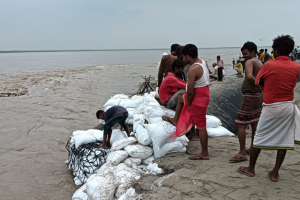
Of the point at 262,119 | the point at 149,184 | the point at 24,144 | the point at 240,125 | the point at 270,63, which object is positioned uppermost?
the point at 270,63

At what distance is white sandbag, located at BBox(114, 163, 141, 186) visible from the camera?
10.3ft

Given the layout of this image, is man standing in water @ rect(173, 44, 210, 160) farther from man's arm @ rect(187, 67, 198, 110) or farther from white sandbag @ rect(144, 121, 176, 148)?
white sandbag @ rect(144, 121, 176, 148)

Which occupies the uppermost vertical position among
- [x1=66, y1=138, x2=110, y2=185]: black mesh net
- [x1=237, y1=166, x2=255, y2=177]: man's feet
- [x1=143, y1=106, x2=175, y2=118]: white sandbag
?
[x1=143, y1=106, x2=175, y2=118]: white sandbag

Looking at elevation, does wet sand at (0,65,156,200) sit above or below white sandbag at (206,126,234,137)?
below

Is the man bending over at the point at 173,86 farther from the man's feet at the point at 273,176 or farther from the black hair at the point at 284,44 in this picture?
the man's feet at the point at 273,176

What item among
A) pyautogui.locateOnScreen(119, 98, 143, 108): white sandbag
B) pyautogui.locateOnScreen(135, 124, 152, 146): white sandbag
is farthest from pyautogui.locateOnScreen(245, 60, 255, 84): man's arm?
pyautogui.locateOnScreen(119, 98, 143, 108): white sandbag

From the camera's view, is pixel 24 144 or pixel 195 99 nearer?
pixel 195 99

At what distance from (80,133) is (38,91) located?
9156 mm

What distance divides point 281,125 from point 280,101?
0.77 ft

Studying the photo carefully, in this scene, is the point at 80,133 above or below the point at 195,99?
below

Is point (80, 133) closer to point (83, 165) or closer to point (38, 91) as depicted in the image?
point (83, 165)

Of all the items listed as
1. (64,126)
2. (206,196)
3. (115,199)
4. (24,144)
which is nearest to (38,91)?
(64,126)

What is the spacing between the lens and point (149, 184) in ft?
9.68

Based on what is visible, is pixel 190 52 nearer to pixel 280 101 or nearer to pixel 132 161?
pixel 280 101
